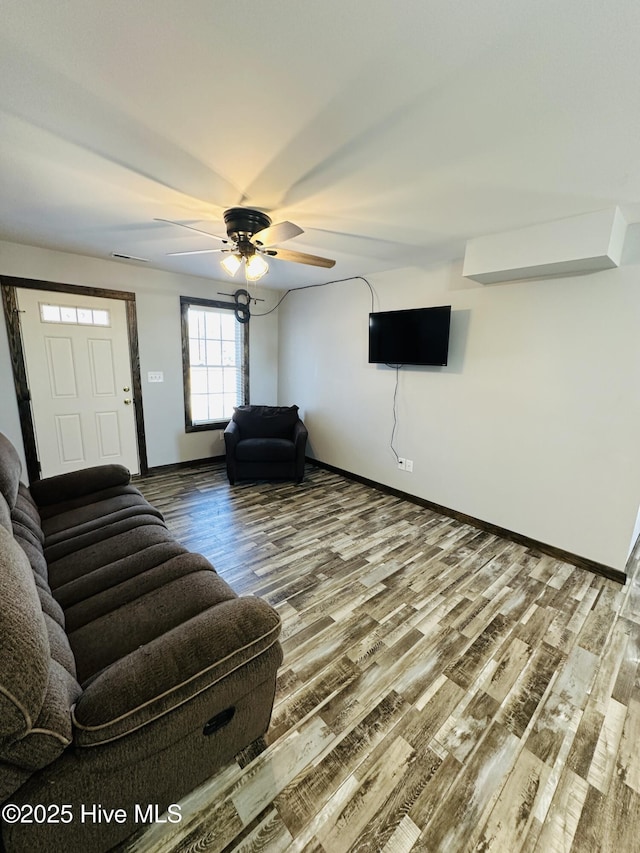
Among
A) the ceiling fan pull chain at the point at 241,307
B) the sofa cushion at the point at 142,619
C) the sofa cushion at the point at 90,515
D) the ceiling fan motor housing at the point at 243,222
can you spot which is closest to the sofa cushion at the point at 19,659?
the sofa cushion at the point at 142,619

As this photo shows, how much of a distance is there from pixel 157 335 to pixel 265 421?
1649 mm

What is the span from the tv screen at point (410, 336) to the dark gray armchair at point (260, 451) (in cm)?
136

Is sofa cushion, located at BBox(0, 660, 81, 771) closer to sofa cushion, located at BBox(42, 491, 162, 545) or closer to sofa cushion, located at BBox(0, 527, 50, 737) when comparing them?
sofa cushion, located at BBox(0, 527, 50, 737)

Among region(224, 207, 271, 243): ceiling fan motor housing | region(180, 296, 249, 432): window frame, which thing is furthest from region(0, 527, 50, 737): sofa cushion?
region(180, 296, 249, 432): window frame

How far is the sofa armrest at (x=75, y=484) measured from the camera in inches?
82.6

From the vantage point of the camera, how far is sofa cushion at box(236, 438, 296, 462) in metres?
4.01

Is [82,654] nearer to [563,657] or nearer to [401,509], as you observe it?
[563,657]

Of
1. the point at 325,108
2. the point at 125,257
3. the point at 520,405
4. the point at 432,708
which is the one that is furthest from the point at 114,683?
the point at 125,257

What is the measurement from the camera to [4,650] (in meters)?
0.69

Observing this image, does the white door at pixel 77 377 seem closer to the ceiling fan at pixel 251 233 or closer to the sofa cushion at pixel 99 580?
the ceiling fan at pixel 251 233

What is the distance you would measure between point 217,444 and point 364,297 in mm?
2785

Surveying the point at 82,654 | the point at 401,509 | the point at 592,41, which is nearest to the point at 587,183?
the point at 592,41

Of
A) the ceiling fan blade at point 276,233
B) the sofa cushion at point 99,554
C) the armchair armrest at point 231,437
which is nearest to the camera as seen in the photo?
the sofa cushion at point 99,554

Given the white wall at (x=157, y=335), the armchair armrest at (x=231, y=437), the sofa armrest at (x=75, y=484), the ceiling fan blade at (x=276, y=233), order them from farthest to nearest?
the armchair armrest at (x=231, y=437) → the white wall at (x=157, y=335) → the sofa armrest at (x=75, y=484) → the ceiling fan blade at (x=276, y=233)
